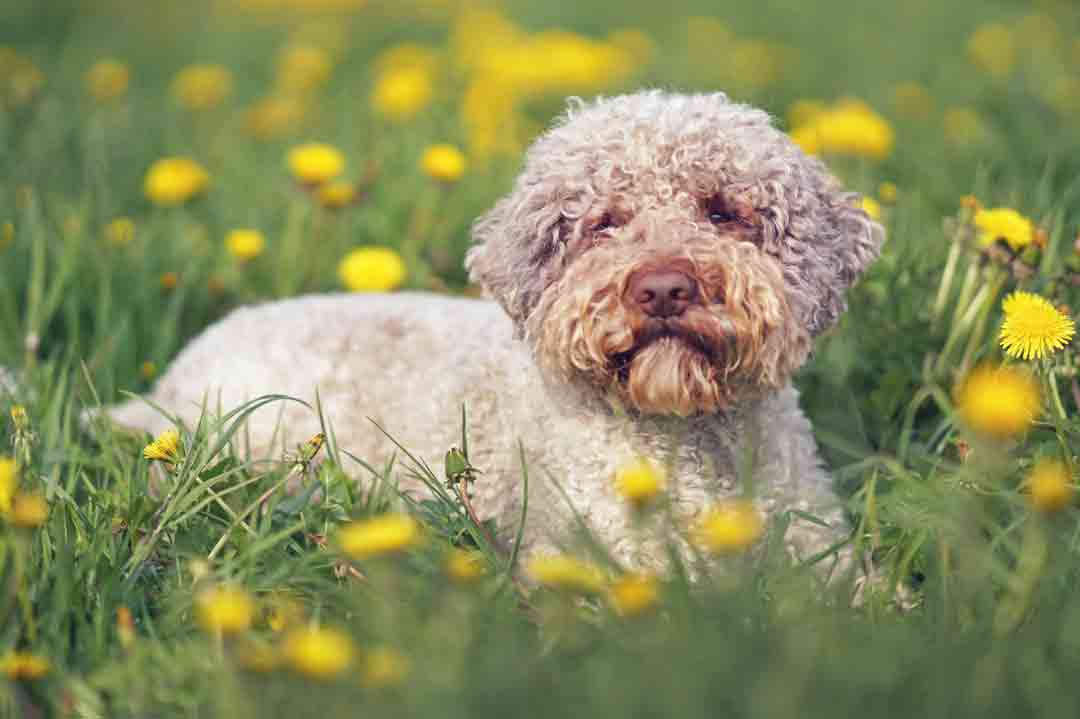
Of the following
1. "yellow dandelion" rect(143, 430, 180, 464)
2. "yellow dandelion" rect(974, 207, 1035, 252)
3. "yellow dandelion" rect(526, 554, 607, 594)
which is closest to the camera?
"yellow dandelion" rect(526, 554, 607, 594)

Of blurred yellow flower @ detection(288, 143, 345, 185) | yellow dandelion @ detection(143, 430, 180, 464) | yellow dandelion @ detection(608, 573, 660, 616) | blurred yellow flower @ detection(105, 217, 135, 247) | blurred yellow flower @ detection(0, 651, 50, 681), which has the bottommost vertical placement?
blurred yellow flower @ detection(0, 651, 50, 681)

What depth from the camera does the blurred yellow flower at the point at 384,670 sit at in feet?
7.09

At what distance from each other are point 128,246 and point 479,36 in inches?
185

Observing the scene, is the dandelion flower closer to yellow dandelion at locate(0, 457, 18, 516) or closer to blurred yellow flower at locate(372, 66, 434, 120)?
yellow dandelion at locate(0, 457, 18, 516)

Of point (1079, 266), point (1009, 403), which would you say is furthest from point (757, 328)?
point (1079, 266)

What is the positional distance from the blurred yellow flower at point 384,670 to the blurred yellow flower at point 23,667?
0.73 m

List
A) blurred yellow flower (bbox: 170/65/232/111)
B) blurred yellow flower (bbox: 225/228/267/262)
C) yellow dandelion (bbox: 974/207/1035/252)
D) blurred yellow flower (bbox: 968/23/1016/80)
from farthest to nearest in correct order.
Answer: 1. blurred yellow flower (bbox: 968/23/1016/80)
2. blurred yellow flower (bbox: 170/65/232/111)
3. blurred yellow flower (bbox: 225/228/267/262)
4. yellow dandelion (bbox: 974/207/1035/252)

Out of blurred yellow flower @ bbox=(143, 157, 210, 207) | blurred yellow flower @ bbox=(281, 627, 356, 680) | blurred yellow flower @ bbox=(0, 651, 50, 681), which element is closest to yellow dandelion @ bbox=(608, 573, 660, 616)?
blurred yellow flower @ bbox=(281, 627, 356, 680)

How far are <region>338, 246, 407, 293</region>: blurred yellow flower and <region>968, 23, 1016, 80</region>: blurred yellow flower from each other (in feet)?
13.5

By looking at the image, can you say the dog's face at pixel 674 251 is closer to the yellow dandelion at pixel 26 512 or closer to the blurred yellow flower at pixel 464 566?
the blurred yellow flower at pixel 464 566

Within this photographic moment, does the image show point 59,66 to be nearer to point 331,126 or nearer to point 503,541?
point 331,126

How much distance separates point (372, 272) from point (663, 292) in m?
2.33

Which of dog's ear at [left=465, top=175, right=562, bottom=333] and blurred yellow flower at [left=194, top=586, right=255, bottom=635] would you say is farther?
dog's ear at [left=465, top=175, right=562, bottom=333]

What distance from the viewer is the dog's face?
3.17 m
